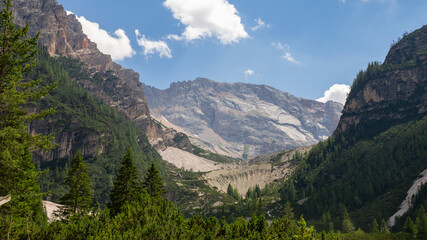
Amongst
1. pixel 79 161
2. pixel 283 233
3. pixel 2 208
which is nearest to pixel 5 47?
pixel 2 208

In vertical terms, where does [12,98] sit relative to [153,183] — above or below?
above

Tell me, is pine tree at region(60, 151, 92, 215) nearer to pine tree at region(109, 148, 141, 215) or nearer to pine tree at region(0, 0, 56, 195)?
pine tree at region(109, 148, 141, 215)

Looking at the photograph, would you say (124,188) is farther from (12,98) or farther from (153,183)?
(12,98)

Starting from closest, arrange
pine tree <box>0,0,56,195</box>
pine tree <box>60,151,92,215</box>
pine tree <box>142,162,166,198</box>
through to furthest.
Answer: pine tree <box>0,0,56,195</box> → pine tree <box>60,151,92,215</box> → pine tree <box>142,162,166,198</box>

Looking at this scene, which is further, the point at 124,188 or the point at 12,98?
the point at 124,188

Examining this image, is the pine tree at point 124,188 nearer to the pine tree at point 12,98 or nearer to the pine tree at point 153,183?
the pine tree at point 153,183

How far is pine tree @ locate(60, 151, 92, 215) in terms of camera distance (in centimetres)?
3794

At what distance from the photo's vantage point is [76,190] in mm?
38625

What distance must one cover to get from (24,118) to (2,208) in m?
8.03

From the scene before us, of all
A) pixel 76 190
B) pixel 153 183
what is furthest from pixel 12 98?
pixel 153 183

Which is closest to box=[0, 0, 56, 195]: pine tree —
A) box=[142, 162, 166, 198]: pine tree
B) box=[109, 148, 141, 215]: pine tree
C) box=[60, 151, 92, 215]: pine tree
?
box=[60, 151, 92, 215]: pine tree

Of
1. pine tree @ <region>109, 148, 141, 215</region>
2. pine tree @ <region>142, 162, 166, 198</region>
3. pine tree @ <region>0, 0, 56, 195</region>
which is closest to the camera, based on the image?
pine tree @ <region>0, 0, 56, 195</region>

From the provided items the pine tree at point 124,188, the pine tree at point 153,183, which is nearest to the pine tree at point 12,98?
the pine tree at point 124,188

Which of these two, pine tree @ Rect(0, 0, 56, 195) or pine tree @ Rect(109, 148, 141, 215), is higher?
pine tree @ Rect(0, 0, 56, 195)
